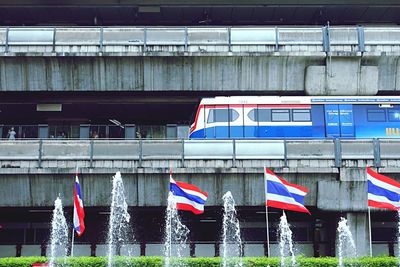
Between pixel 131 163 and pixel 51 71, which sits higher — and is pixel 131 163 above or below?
below

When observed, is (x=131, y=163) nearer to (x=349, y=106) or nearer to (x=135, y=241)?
(x=135, y=241)

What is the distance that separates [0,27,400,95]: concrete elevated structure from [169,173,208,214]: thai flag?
6.06 metres

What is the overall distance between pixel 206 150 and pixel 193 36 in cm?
552

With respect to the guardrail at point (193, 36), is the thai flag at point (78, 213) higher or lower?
lower

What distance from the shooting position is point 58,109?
97.9ft

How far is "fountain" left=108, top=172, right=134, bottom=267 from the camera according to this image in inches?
945

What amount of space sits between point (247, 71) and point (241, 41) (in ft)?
4.25

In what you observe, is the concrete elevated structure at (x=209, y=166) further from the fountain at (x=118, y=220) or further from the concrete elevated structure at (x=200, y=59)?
the concrete elevated structure at (x=200, y=59)

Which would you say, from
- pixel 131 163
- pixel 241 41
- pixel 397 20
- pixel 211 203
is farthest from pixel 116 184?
pixel 397 20

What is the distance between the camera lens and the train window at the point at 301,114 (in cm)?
2564

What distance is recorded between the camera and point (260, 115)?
2559 centimetres

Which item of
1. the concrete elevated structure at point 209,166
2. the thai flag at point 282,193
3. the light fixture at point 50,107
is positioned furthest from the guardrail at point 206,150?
the light fixture at point 50,107

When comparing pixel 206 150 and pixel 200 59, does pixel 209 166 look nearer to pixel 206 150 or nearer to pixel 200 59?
pixel 206 150

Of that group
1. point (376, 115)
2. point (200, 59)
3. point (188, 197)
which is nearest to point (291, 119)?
point (376, 115)
